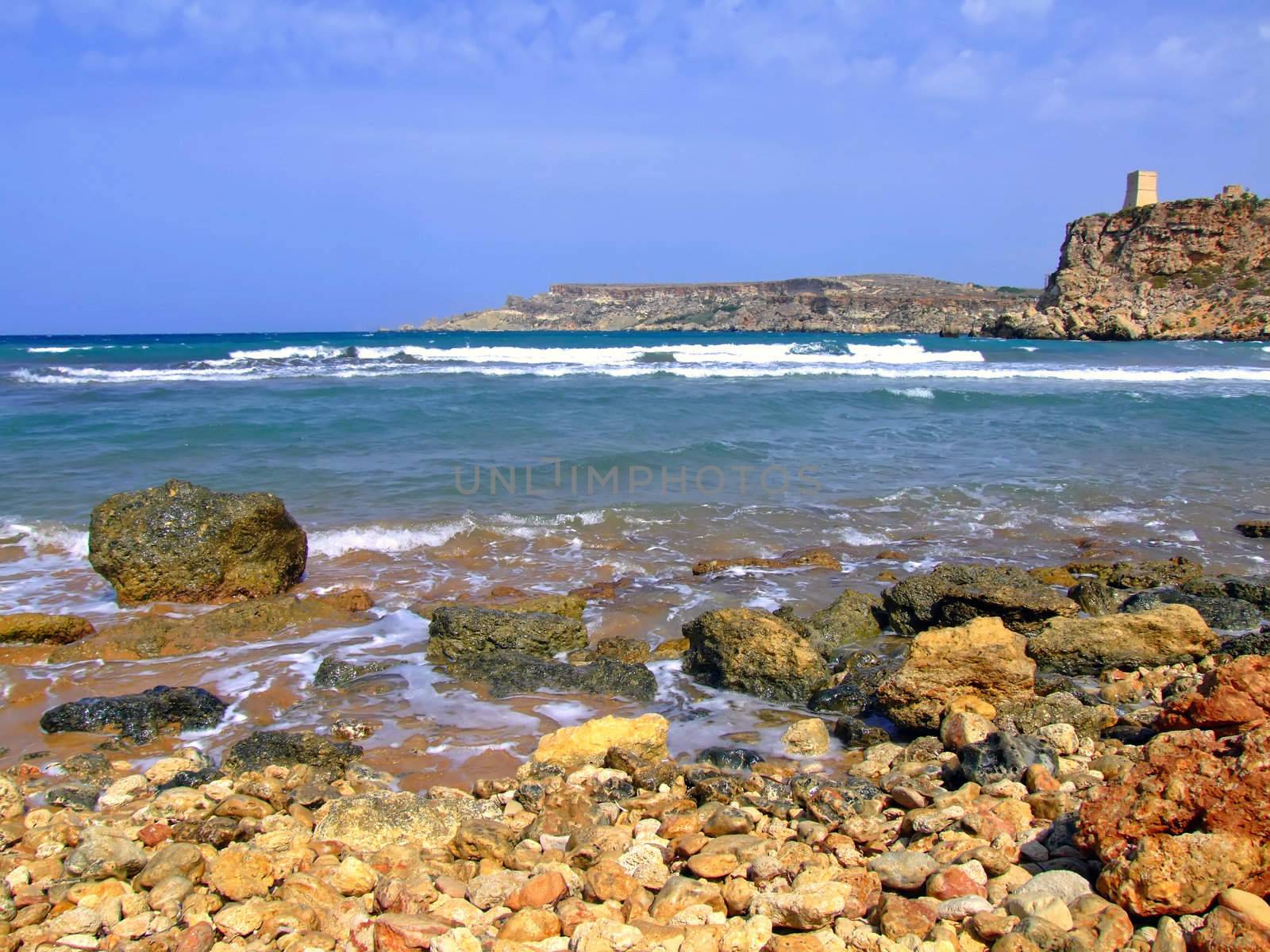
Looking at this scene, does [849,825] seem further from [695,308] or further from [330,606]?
[695,308]

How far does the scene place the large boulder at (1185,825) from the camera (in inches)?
98.4

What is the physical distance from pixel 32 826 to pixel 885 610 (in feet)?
17.5

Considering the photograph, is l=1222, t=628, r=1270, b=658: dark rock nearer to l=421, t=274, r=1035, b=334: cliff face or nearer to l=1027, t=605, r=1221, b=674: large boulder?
l=1027, t=605, r=1221, b=674: large boulder

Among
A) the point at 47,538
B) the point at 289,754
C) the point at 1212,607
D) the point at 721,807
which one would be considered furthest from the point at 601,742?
the point at 47,538

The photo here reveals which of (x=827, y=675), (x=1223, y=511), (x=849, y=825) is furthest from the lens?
(x=1223, y=511)

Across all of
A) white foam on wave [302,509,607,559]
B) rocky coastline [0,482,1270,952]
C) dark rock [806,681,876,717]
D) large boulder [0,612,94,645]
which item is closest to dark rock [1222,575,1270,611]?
rocky coastline [0,482,1270,952]

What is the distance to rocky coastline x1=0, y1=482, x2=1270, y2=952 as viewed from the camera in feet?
8.72

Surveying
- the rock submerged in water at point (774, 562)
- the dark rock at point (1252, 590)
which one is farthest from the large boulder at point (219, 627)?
the dark rock at point (1252, 590)

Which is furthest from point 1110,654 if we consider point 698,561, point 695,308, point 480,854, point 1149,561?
point 695,308

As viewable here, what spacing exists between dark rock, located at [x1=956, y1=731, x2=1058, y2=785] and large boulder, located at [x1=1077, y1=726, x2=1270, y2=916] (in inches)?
33.5

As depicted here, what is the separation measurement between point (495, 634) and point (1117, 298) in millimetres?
70776

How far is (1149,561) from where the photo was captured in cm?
792

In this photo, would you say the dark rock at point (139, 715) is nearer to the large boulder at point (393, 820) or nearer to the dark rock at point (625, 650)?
the large boulder at point (393, 820)

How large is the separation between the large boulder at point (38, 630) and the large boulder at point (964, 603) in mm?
5902
